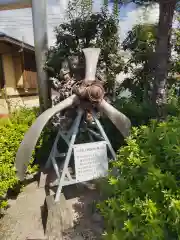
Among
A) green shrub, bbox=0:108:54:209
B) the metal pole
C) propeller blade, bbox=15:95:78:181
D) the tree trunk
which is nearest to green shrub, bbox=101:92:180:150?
the tree trunk

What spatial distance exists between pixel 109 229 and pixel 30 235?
7.99 ft

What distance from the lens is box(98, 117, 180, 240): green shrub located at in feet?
5.49

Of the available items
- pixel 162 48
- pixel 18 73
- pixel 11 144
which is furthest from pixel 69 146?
pixel 18 73

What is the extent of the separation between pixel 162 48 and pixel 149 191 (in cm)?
406

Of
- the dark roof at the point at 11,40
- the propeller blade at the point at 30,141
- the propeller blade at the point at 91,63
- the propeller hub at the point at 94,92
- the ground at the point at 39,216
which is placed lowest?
the ground at the point at 39,216

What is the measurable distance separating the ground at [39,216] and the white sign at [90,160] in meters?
0.66

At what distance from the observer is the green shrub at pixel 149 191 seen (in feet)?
5.49

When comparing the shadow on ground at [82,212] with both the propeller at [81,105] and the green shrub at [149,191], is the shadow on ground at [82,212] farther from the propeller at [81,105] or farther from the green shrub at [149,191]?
the green shrub at [149,191]

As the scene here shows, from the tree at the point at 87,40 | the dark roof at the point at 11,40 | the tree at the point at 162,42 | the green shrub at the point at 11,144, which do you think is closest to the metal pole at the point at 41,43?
the tree at the point at 87,40

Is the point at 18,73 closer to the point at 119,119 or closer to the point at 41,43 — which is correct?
the point at 41,43

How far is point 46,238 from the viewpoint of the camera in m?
3.92

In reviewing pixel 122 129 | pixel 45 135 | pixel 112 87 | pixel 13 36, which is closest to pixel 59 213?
pixel 122 129

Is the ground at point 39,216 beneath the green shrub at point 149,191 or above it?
beneath

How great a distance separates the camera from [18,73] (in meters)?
12.2
